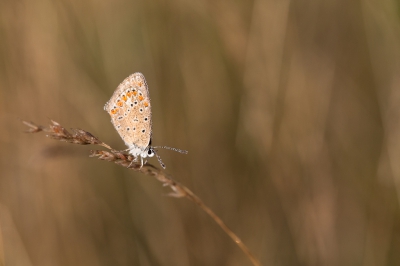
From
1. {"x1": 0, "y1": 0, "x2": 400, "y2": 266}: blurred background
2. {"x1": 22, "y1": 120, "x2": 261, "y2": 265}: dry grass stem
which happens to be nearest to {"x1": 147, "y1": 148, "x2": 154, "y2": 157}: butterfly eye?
{"x1": 22, "y1": 120, "x2": 261, "y2": 265}: dry grass stem

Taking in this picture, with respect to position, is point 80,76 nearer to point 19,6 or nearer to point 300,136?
point 19,6

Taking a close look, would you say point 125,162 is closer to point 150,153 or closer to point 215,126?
point 150,153

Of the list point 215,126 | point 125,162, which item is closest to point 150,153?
point 125,162

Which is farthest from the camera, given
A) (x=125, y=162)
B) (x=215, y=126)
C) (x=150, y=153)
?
(x=215, y=126)

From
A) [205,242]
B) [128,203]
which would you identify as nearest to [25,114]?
[128,203]

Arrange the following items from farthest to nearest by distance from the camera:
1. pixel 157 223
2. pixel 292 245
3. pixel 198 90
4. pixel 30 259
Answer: pixel 198 90, pixel 157 223, pixel 292 245, pixel 30 259

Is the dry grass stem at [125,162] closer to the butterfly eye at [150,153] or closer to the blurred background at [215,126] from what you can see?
the butterfly eye at [150,153]

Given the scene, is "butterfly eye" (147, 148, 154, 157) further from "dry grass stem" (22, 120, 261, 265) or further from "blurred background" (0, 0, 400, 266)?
"blurred background" (0, 0, 400, 266)

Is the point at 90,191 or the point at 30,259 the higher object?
the point at 90,191
